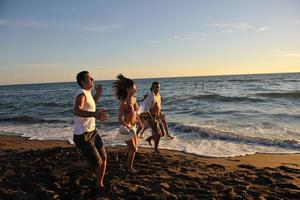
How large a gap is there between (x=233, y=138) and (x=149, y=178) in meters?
5.36

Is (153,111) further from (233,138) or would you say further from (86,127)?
(86,127)

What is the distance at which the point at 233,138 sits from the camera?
1032cm

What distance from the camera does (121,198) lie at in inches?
185

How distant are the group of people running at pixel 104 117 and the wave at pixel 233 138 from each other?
116 inches

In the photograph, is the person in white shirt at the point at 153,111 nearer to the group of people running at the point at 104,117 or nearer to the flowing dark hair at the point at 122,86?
the group of people running at the point at 104,117

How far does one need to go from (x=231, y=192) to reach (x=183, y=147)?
441cm

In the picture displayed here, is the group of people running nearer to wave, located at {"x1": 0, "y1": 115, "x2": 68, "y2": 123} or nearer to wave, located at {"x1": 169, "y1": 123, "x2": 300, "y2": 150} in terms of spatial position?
wave, located at {"x1": 169, "y1": 123, "x2": 300, "y2": 150}

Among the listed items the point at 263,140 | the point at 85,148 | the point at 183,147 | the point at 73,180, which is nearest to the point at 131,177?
the point at 73,180

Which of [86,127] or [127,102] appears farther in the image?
[127,102]

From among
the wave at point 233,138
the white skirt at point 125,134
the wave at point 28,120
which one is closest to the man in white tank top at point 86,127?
the white skirt at point 125,134

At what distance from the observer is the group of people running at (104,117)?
457cm

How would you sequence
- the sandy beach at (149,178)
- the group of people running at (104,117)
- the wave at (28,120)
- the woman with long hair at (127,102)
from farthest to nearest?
the wave at (28,120) → the woman with long hair at (127,102) → the sandy beach at (149,178) → the group of people running at (104,117)

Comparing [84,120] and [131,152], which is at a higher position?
[84,120]

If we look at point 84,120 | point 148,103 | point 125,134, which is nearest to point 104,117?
point 84,120
